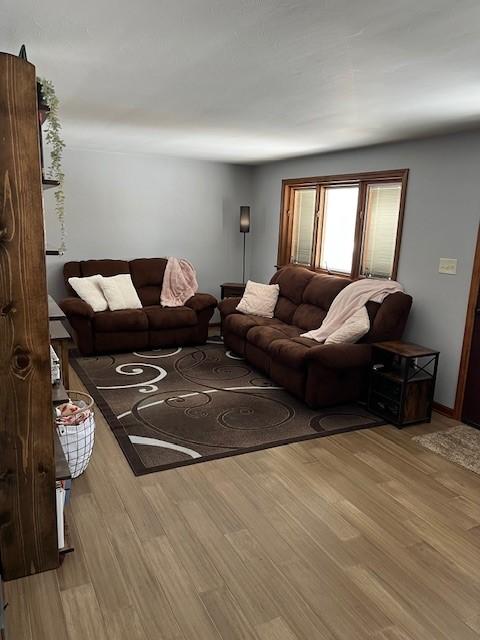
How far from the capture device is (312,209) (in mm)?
5742

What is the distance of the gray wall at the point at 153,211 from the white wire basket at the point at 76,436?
3.26 meters

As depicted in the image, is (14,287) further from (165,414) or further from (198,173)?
(198,173)

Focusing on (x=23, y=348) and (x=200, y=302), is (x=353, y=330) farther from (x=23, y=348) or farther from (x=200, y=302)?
(x=23, y=348)

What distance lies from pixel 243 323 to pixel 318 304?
800mm

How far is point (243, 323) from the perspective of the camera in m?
5.06

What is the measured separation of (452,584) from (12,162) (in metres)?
2.51

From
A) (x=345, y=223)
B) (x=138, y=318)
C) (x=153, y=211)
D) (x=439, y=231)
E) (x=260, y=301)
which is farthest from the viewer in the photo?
(x=153, y=211)

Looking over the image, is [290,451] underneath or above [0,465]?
underneath

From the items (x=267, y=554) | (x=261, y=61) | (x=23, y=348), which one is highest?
(x=261, y=61)

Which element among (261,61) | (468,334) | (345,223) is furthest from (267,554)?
(345,223)

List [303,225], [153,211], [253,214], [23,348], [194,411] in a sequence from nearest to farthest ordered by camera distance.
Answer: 1. [23,348]
2. [194,411]
3. [303,225]
4. [153,211]
5. [253,214]

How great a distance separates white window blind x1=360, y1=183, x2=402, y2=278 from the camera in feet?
14.8

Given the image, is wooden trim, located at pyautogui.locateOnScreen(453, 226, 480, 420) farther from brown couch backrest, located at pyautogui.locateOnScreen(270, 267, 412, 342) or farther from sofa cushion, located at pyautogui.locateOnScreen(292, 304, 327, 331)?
sofa cushion, located at pyautogui.locateOnScreen(292, 304, 327, 331)

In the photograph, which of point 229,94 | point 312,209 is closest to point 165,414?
point 229,94
